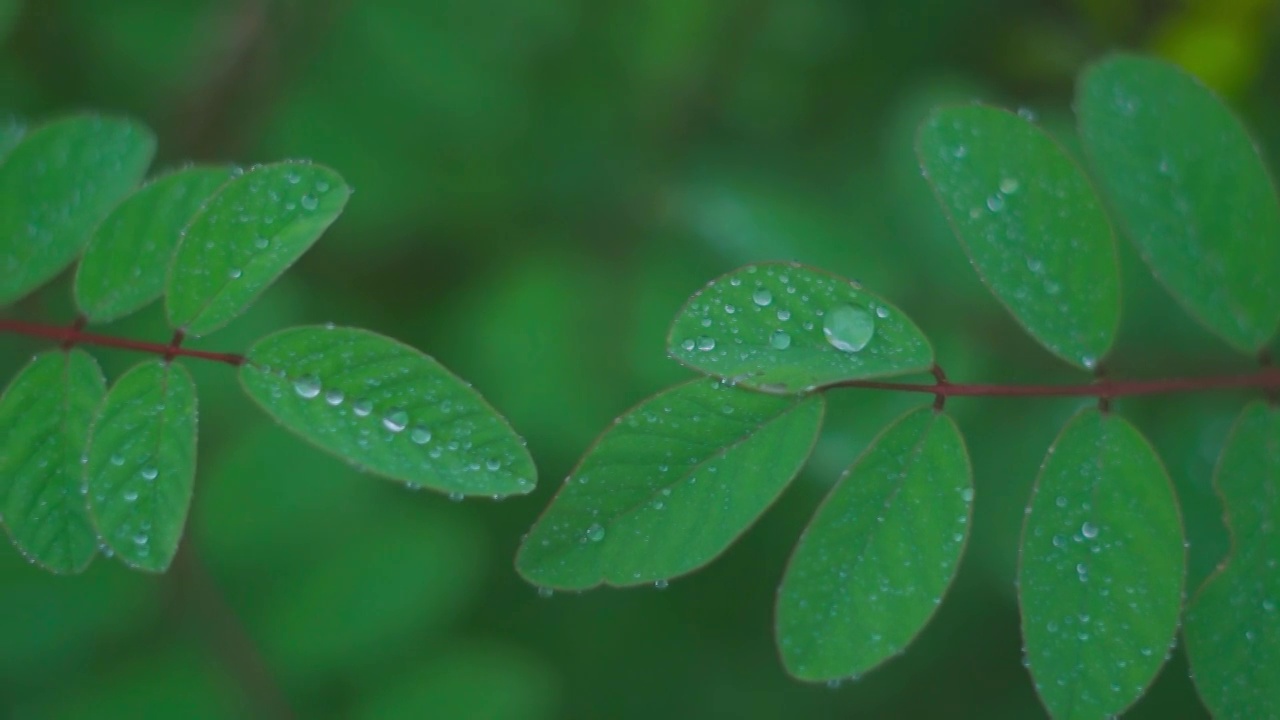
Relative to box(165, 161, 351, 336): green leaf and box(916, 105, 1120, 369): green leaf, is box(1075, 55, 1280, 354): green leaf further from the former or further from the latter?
box(165, 161, 351, 336): green leaf

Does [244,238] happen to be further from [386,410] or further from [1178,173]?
[1178,173]

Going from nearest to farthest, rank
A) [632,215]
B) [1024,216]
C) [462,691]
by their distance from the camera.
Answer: [1024,216]
[462,691]
[632,215]

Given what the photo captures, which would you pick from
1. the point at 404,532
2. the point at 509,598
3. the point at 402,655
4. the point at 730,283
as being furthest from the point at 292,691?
the point at 730,283

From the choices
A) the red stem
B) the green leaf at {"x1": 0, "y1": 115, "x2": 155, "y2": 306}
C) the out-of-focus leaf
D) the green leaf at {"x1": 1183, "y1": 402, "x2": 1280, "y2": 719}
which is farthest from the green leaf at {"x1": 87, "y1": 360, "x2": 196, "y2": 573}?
the green leaf at {"x1": 1183, "y1": 402, "x2": 1280, "y2": 719}

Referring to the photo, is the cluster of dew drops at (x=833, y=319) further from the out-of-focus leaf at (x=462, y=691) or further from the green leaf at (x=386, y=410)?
the out-of-focus leaf at (x=462, y=691)

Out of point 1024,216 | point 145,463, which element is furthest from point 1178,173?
point 145,463

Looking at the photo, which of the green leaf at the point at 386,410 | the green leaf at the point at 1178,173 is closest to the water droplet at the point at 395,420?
the green leaf at the point at 386,410
